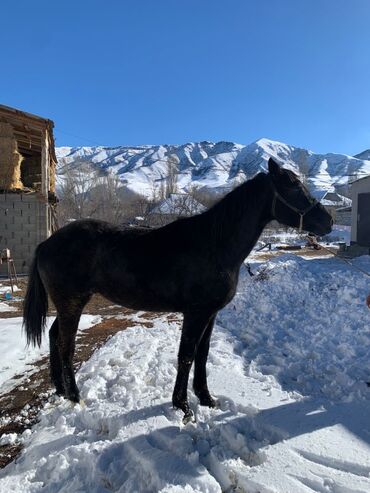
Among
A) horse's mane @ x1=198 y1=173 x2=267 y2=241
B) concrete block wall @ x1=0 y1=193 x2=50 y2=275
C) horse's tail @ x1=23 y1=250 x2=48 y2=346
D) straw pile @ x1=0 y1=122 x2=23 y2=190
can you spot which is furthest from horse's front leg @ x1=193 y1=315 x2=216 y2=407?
straw pile @ x1=0 y1=122 x2=23 y2=190

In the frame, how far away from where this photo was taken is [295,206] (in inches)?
118

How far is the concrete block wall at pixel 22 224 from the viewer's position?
37.9 feet

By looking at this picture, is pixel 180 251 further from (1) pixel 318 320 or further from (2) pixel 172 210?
(2) pixel 172 210

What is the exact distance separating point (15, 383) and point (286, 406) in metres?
2.91

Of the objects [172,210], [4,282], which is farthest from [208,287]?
[172,210]

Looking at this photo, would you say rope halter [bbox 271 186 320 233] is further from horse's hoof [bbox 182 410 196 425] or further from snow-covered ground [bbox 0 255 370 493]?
horse's hoof [bbox 182 410 196 425]

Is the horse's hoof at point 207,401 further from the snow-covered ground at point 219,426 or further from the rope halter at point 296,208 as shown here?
the rope halter at point 296,208

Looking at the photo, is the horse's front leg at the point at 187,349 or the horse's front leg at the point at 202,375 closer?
the horse's front leg at the point at 187,349

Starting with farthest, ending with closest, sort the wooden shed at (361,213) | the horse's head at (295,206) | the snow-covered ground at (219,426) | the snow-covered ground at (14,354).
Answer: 1. the wooden shed at (361,213)
2. the snow-covered ground at (14,354)
3. the horse's head at (295,206)
4. the snow-covered ground at (219,426)

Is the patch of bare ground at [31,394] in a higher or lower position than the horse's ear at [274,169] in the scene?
lower

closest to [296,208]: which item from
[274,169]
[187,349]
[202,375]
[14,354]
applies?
[274,169]

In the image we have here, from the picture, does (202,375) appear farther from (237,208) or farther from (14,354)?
(14,354)

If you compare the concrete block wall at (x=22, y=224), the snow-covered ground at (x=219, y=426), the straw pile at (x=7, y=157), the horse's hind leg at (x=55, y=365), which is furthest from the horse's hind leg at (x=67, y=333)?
the straw pile at (x=7, y=157)

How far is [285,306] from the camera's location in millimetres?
7176
